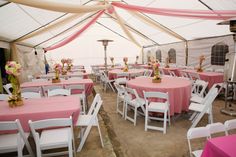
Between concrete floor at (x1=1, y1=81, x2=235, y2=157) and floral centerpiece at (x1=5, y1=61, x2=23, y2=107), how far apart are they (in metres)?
1.30

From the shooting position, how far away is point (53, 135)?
2.45m

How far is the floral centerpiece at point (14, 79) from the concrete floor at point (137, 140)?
4.28 ft

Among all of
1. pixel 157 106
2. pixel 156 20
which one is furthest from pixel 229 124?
pixel 156 20

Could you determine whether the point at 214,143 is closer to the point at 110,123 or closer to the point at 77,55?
the point at 110,123

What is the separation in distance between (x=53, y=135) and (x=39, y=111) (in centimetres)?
47

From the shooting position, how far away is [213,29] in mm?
6766

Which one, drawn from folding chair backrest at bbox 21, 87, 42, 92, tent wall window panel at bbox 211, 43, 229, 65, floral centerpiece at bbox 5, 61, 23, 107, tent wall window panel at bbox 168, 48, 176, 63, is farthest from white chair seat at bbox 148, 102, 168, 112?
tent wall window panel at bbox 168, 48, 176, 63

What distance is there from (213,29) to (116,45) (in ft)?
29.4

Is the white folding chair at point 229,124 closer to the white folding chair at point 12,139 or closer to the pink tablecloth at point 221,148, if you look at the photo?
the pink tablecloth at point 221,148

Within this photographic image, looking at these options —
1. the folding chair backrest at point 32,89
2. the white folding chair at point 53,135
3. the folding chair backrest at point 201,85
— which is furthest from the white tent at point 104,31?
the white folding chair at point 53,135

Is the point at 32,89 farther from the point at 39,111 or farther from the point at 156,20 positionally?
the point at 156,20

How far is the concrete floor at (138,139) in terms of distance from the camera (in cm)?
285

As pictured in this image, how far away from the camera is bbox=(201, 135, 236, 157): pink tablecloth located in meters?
1.50

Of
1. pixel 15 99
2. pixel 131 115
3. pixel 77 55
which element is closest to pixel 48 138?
pixel 15 99
